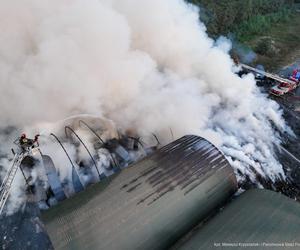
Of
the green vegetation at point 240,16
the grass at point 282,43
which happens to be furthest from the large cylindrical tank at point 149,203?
the green vegetation at point 240,16

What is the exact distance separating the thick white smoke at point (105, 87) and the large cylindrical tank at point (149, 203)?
205cm

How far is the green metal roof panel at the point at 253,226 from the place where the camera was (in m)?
7.36

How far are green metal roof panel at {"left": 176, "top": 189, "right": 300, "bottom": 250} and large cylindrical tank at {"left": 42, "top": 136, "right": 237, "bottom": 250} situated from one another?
511mm

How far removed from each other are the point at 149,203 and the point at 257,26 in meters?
22.5

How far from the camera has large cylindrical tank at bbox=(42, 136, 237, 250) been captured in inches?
268

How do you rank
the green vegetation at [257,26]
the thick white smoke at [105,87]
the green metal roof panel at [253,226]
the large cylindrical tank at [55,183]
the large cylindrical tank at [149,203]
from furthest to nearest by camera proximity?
→ the green vegetation at [257,26]
the thick white smoke at [105,87]
the large cylindrical tank at [55,183]
the green metal roof panel at [253,226]
the large cylindrical tank at [149,203]

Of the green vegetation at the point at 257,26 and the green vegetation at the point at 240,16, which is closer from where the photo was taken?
the green vegetation at the point at 257,26

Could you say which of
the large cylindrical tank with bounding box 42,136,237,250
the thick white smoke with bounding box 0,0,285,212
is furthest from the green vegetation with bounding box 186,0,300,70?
the large cylindrical tank with bounding box 42,136,237,250

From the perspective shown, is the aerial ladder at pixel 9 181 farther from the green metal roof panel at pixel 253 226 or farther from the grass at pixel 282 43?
the grass at pixel 282 43

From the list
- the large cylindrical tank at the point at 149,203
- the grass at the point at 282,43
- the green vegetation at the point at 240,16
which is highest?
the green vegetation at the point at 240,16

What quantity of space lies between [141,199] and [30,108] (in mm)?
5289

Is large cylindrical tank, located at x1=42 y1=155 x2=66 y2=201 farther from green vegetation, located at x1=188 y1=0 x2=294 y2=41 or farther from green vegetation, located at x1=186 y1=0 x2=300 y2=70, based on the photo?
green vegetation, located at x1=188 y1=0 x2=294 y2=41

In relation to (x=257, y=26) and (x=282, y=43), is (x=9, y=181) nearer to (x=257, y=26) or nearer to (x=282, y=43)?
(x=282, y=43)

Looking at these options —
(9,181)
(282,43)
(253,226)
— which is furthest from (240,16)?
(9,181)
